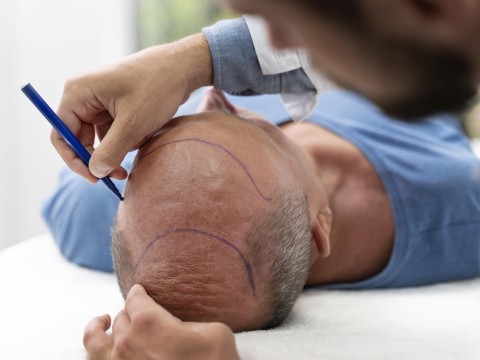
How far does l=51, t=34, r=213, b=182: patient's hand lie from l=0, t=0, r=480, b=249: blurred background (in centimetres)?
131

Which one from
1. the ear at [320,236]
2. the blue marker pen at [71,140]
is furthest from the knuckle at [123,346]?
the ear at [320,236]

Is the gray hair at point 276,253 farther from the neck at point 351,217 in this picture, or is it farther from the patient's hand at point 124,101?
the neck at point 351,217

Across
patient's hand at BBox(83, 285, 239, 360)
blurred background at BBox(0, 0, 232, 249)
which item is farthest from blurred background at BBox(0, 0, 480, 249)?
patient's hand at BBox(83, 285, 239, 360)

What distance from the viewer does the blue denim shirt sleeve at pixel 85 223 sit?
4.73 feet

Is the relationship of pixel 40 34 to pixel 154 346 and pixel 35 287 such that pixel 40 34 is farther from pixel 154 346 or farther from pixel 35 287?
pixel 154 346

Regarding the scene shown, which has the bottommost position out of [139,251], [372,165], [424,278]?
[424,278]

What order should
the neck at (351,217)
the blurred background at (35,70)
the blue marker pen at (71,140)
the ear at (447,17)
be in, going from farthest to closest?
1. the blurred background at (35,70)
2. the neck at (351,217)
3. the blue marker pen at (71,140)
4. the ear at (447,17)

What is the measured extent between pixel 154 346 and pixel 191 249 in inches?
6.0

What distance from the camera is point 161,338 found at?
866mm

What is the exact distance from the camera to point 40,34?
2.47 meters

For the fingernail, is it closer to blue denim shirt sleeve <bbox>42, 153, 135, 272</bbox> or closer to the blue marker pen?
the blue marker pen

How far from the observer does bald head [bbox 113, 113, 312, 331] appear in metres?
0.96

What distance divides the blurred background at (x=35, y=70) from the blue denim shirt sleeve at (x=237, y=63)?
121 centimetres

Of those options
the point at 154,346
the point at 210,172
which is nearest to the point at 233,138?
the point at 210,172
